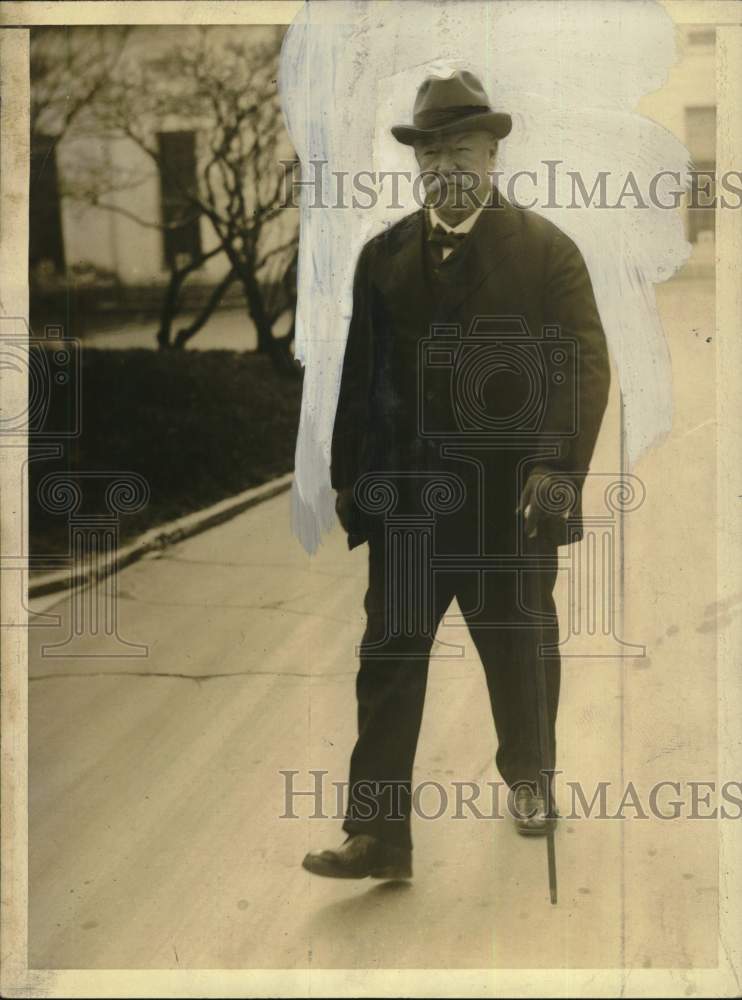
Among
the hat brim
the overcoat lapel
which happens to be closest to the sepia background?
the hat brim

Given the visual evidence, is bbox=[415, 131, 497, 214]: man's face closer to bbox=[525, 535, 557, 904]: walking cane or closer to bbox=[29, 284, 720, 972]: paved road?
bbox=[29, 284, 720, 972]: paved road

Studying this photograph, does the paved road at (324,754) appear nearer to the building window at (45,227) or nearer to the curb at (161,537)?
the curb at (161,537)

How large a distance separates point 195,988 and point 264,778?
2.52 ft

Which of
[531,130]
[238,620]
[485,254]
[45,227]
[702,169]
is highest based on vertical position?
[531,130]

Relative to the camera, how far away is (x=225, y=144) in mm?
4590

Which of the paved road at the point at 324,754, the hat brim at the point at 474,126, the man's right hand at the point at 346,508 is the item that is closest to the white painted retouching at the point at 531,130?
the hat brim at the point at 474,126

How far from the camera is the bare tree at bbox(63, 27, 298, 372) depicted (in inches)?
181

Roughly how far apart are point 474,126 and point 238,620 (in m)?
1.88

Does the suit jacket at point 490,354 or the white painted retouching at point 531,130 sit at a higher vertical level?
the white painted retouching at point 531,130

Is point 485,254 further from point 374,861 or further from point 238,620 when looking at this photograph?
point 374,861

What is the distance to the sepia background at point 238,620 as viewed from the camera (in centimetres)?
460

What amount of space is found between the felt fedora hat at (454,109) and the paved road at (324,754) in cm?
86

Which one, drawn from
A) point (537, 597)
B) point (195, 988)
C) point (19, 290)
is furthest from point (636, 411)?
point (195, 988)

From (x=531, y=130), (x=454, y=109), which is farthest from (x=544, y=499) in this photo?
(x=454, y=109)
